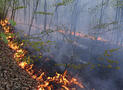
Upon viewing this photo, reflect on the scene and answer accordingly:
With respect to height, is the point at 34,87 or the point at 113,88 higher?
the point at 34,87

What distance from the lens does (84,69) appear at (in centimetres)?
859

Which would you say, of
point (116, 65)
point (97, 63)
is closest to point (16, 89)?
point (97, 63)

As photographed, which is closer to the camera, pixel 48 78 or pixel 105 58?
pixel 48 78

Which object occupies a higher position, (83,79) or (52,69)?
(52,69)

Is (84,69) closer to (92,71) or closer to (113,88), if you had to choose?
(92,71)

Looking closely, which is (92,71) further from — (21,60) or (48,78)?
(21,60)

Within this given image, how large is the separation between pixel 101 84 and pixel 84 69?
5.95 ft

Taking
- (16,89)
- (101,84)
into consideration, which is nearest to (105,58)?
(101,84)

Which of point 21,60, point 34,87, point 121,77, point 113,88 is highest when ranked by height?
point 21,60

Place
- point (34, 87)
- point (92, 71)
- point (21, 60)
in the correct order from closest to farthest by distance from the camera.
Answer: point (34, 87), point (21, 60), point (92, 71)

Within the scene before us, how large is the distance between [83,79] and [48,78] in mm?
2967

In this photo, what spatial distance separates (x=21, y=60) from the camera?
6535 mm

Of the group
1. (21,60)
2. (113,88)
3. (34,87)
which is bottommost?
(113,88)

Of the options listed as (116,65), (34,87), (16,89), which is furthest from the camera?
(116,65)
